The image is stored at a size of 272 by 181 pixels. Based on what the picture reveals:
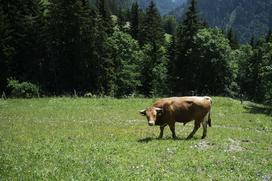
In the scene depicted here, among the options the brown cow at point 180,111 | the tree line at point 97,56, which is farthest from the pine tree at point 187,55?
the brown cow at point 180,111

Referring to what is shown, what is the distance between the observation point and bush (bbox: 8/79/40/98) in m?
63.8

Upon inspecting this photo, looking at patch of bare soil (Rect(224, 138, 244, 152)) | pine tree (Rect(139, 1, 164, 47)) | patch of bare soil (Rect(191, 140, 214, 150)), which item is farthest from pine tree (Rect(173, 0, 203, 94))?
patch of bare soil (Rect(191, 140, 214, 150))

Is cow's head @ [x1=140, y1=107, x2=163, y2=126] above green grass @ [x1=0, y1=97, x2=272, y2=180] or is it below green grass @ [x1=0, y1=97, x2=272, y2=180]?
above

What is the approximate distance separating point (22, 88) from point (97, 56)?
51.1 ft

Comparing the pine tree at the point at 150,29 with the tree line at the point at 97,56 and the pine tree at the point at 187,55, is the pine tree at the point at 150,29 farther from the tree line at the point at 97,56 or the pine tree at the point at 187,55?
the pine tree at the point at 187,55

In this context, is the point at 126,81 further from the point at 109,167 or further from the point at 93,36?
the point at 109,167

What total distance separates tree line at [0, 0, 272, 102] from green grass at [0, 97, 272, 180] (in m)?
35.6

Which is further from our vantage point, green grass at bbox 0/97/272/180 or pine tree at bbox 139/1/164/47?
pine tree at bbox 139/1/164/47

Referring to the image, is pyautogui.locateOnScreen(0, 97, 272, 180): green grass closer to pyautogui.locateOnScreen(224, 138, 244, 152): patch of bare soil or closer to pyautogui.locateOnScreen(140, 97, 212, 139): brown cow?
pyautogui.locateOnScreen(224, 138, 244, 152): patch of bare soil

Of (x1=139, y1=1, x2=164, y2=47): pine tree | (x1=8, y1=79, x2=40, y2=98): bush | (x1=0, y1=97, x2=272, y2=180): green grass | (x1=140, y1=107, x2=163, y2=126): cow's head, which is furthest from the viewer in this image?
(x1=139, y1=1, x2=164, y2=47): pine tree

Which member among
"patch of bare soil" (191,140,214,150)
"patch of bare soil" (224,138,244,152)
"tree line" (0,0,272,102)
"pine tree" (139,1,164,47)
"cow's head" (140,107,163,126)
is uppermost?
"pine tree" (139,1,164,47)

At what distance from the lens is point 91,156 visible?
18.6 m

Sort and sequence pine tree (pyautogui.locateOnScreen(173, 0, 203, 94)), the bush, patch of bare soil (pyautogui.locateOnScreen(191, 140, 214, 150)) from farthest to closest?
pine tree (pyautogui.locateOnScreen(173, 0, 203, 94)) → the bush → patch of bare soil (pyautogui.locateOnScreen(191, 140, 214, 150))

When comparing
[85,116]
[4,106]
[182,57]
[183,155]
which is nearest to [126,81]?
[182,57]
